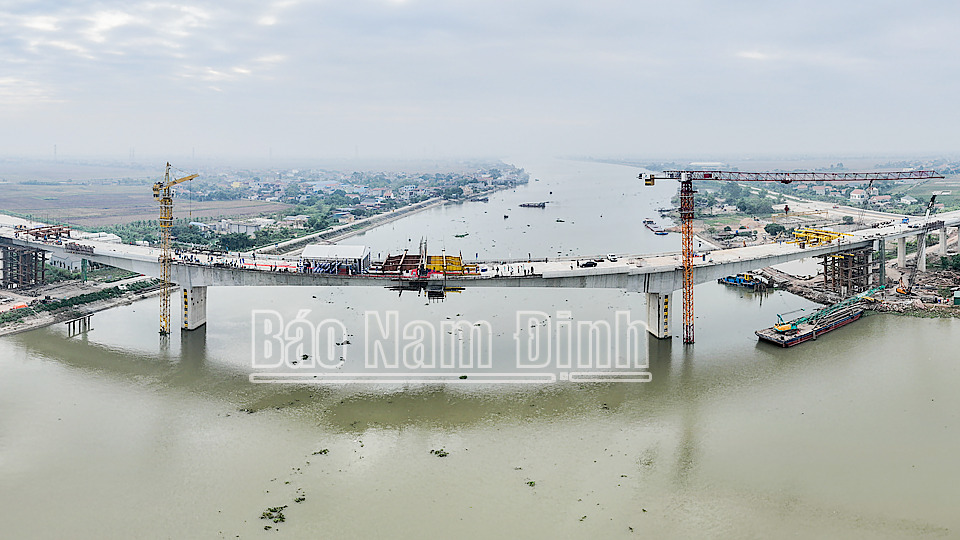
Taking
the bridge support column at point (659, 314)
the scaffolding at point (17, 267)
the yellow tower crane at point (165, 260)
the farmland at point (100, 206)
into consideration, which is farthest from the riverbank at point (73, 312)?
the farmland at point (100, 206)

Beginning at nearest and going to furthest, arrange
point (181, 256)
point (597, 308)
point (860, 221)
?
point (181, 256) → point (597, 308) → point (860, 221)

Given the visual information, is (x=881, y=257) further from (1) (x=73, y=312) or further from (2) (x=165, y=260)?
(1) (x=73, y=312)

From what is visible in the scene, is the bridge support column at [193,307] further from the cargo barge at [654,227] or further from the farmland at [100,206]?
the farmland at [100,206]

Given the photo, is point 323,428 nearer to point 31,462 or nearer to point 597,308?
point 31,462

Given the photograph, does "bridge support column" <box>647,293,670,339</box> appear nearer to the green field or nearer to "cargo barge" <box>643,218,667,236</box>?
"cargo barge" <box>643,218,667,236</box>

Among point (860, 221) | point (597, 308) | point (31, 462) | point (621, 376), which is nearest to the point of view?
point (31, 462)

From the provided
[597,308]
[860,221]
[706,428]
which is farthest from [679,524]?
[860,221]

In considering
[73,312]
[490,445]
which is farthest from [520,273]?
[73,312]
